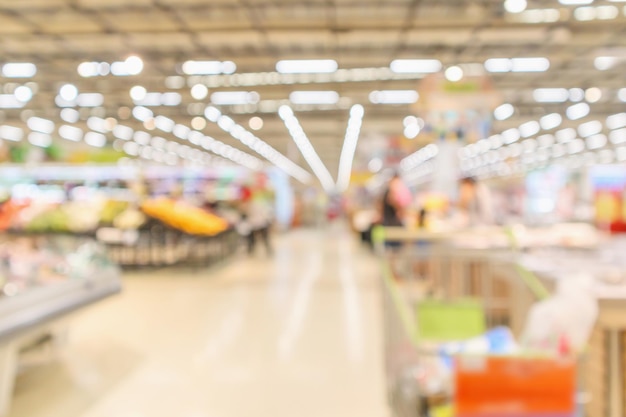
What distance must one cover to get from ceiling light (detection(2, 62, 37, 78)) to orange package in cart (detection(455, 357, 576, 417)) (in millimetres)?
14948

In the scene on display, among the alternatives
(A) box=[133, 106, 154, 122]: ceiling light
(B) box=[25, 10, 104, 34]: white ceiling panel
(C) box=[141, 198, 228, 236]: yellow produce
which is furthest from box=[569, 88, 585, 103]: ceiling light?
(A) box=[133, 106, 154, 122]: ceiling light

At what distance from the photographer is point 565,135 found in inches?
1086

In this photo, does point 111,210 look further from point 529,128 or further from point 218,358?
point 529,128

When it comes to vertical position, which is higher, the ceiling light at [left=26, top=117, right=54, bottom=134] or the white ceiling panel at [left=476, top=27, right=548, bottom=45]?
the ceiling light at [left=26, top=117, right=54, bottom=134]

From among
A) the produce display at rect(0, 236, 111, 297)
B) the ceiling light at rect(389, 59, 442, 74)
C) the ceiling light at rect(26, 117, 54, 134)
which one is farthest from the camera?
the ceiling light at rect(26, 117, 54, 134)

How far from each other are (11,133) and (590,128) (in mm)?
22745

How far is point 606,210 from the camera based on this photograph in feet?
31.0

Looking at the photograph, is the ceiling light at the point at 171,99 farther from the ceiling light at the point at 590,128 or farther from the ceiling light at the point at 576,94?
the ceiling light at the point at 590,128

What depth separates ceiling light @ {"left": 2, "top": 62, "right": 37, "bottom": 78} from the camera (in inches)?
605

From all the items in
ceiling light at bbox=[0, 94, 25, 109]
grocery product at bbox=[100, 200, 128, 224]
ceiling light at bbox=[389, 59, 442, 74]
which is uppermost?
ceiling light at bbox=[0, 94, 25, 109]

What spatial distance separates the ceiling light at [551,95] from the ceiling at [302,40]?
0.33 m

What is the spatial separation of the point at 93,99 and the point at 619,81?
50.6ft

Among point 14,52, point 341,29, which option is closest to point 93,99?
point 14,52

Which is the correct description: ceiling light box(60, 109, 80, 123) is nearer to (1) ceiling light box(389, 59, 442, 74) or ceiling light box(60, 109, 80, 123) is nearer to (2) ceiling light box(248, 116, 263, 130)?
(2) ceiling light box(248, 116, 263, 130)
